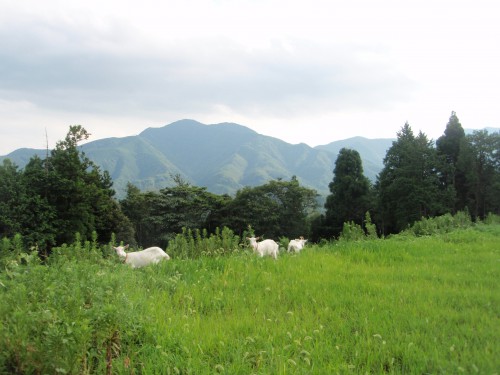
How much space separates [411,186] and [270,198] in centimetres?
1839

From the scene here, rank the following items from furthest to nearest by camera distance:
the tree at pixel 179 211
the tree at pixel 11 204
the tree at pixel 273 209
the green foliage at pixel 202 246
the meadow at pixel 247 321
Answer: the tree at pixel 179 211, the tree at pixel 273 209, the tree at pixel 11 204, the green foliage at pixel 202 246, the meadow at pixel 247 321

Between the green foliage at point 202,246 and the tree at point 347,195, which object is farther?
the tree at point 347,195

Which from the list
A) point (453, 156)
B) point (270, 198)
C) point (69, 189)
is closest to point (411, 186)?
point (453, 156)

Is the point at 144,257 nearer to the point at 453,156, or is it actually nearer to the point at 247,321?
the point at 247,321

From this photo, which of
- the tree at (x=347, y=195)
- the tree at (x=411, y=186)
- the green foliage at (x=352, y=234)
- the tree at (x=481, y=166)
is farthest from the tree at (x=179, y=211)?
the green foliage at (x=352, y=234)

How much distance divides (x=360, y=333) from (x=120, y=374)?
7.89ft

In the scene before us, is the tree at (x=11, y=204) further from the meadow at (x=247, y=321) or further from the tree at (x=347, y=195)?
the tree at (x=347, y=195)

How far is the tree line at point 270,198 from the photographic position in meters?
34.3

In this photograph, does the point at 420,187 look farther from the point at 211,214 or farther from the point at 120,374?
the point at 120,374

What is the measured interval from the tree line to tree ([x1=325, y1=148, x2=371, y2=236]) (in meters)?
0.12

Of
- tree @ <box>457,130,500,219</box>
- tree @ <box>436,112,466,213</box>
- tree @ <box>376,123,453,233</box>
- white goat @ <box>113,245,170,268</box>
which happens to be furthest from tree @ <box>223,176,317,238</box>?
white goat @ <box>113,245,170,268</box>

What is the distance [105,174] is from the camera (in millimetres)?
50031

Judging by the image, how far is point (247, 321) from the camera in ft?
14.0

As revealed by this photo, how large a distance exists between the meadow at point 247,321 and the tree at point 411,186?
32.9 meters
